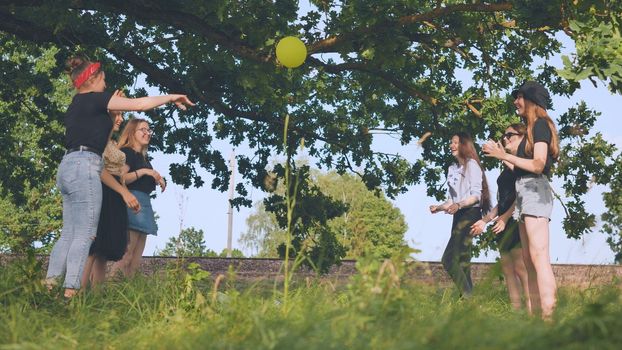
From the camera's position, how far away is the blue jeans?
706 centimetres

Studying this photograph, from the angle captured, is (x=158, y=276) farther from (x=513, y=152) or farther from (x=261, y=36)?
(x=261, y=36)

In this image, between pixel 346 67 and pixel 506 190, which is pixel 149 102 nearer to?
pixel 506 190

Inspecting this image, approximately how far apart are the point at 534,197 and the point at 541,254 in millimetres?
496

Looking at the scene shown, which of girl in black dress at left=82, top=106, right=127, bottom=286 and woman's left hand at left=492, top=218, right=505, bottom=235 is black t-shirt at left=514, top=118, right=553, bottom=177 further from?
girl in black dress at left=82, top=106, right=127, bottom=286

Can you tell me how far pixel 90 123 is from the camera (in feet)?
23.4

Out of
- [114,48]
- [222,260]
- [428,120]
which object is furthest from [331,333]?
[222,260]

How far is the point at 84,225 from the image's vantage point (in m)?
7.09

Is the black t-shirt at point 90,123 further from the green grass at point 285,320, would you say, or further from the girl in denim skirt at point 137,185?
the girl in denim skirt at point 137,185

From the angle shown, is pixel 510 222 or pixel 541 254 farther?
pixel 510 222

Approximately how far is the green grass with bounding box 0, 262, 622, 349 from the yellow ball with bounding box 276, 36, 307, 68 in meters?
5.13

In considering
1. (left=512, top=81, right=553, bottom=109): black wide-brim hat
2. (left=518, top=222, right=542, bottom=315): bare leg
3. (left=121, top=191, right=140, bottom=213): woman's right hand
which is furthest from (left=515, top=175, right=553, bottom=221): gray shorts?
(left=121, top=191, right=140, bottom=213): woman's right hand

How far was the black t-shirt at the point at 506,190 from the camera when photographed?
8461 millimetres

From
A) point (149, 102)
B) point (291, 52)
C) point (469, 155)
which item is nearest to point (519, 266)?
point (469, 155)

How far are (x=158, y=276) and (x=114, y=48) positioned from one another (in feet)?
25.8
